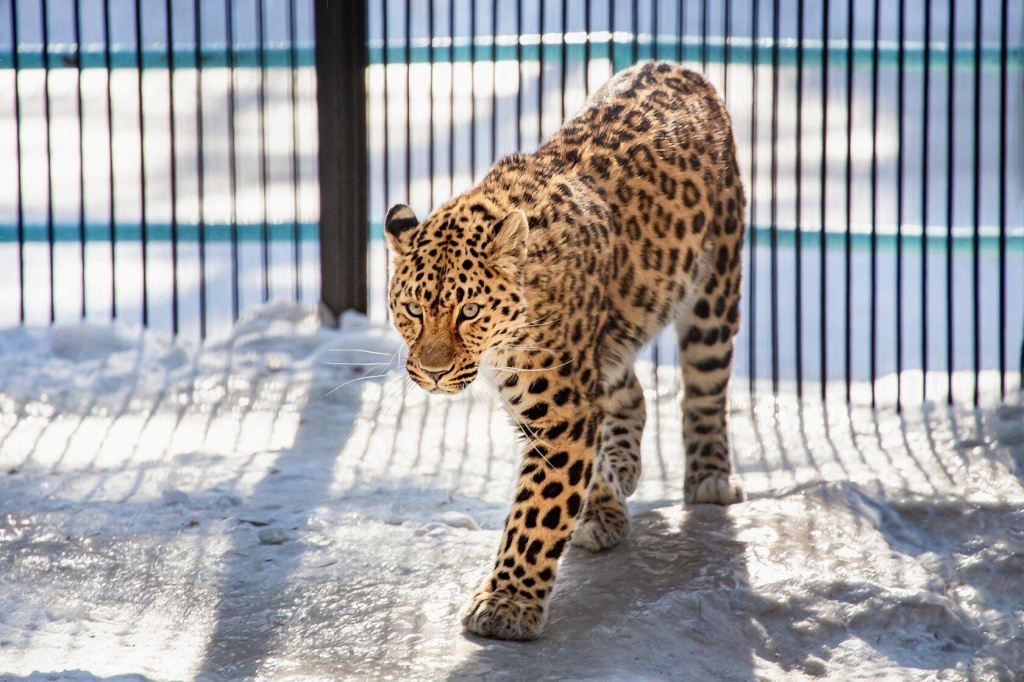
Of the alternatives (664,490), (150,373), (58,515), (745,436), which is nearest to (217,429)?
(150,373)

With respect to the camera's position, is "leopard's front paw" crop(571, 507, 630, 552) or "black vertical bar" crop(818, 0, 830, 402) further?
"black vertical bar" crop(818, 0, 830, 402)

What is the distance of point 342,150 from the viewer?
23.0ft

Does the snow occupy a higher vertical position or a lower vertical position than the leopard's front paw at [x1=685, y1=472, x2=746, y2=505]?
lower

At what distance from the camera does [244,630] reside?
3.71 m

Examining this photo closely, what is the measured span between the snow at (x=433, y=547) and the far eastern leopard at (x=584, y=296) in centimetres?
22

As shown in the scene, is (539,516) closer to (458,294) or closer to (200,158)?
(458,294)

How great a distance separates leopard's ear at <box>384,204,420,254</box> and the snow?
342 millimetres

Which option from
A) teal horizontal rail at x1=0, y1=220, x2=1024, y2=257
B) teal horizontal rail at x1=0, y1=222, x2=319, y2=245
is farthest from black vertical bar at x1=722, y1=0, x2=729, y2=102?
teal horizontal rail at x1=0, y1=222, x2=319, y2=245

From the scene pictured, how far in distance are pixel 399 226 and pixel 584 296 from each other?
604 mm

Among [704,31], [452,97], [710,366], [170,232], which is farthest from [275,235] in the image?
[710,366]

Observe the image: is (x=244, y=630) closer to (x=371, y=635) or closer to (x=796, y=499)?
(x=371, y=635)

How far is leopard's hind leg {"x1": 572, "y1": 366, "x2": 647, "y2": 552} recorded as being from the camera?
4301mm

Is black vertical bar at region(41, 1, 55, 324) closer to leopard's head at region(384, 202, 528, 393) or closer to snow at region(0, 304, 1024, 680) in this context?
snow at region(0, 304, 1024, 680)

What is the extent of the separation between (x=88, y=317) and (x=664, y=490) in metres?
3.63
